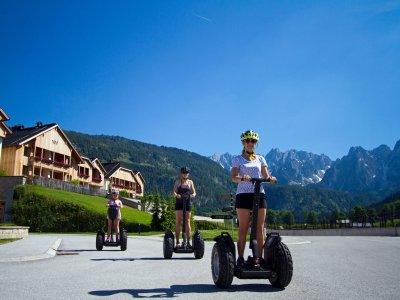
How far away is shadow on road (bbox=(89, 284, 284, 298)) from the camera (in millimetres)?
5113

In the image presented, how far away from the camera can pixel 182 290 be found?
5473mm

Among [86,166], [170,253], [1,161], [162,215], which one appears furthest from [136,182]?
[170,253]

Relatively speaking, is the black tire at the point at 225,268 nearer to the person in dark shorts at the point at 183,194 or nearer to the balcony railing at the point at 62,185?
the person in dark shorts at the point at 183,194

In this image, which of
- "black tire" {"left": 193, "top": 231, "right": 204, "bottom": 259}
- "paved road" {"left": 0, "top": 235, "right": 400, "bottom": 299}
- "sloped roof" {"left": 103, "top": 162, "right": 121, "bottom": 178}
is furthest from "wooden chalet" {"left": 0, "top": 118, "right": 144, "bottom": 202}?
"paved road" {"left": 0, "top": 235, "right": 400, "bottom": 299}

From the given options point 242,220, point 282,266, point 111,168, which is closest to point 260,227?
point 242,220

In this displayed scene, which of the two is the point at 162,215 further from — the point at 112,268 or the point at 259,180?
the point at 259,180

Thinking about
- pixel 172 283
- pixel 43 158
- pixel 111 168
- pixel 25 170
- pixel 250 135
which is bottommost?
pixel 172 283

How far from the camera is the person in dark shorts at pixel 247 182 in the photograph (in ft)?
19.4

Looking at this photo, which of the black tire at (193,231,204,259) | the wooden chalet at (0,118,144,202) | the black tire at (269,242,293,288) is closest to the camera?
the black tire at (269,242,293,288)

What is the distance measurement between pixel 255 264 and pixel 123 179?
268 feet

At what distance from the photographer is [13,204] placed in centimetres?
3688

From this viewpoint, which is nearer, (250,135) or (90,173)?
(250,135)

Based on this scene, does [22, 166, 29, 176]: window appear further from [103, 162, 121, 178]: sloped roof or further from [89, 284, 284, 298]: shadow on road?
[89, 284, 284, 298]: shadow on road

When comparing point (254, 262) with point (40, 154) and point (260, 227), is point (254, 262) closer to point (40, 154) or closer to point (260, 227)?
point (260, 227)
